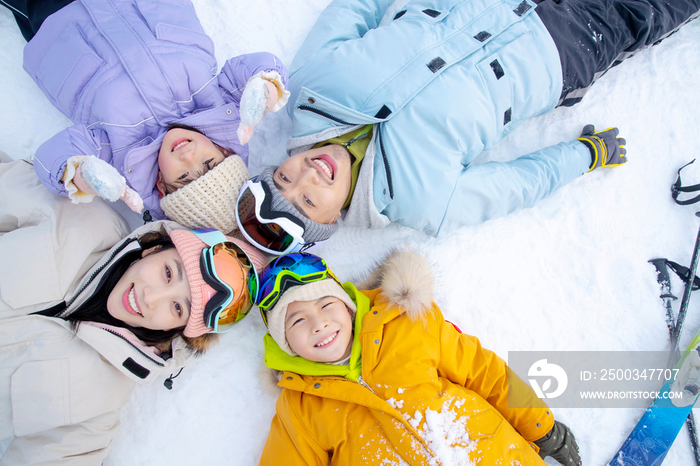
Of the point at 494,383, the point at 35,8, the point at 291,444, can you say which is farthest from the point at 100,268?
the point at 494,383

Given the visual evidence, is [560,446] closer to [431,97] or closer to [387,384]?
[387,384]

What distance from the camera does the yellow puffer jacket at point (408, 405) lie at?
1477 millimetres

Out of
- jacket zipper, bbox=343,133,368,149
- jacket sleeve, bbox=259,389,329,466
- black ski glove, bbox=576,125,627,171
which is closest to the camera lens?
jacket sleeve, bbox=259,389,329,466

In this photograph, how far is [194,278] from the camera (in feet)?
4.79

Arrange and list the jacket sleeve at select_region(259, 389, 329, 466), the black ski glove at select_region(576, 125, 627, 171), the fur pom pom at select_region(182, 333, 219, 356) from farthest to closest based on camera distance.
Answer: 1. the black ski glove at select_region(576, 125, 627, 171)
2. the fur pom pom at select_region(182, 333, 219, 356)
3. the jacket sleeve at select_region(259, 389, 329, 466)

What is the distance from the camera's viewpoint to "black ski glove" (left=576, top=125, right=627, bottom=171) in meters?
1.97

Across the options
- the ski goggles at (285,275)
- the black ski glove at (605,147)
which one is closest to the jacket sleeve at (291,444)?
the ski goggles at (285,275)

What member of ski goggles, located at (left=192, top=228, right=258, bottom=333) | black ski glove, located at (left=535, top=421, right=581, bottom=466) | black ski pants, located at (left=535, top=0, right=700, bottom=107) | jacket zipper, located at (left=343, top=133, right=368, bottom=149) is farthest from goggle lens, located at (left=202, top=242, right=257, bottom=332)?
black ski pants, located at (left=535, top=0, right=700, bottom=107)

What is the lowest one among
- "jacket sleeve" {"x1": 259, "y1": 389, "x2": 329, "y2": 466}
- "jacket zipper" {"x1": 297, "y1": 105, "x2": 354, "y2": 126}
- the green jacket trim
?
"jacket sleeve" {"x1": 259, "y1": 389, "x2": 329, "y2": 466}

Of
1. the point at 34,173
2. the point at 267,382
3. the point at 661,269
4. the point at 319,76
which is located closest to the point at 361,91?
the point at 319,76

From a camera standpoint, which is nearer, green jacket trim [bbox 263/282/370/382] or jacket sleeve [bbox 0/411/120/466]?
jacket sleeve [bbox 0/411/120/466]

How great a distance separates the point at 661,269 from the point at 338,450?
6.18 ft

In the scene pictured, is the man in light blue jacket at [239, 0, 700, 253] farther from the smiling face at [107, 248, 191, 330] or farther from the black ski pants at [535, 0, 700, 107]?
the smiling face at [107, 248, 191, 330]

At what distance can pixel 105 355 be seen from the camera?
1.52m
